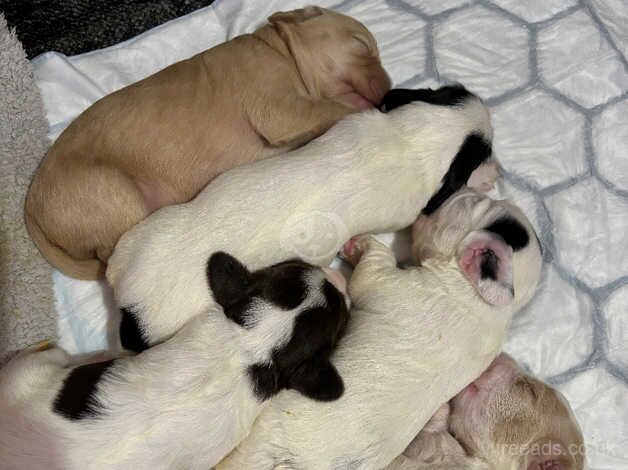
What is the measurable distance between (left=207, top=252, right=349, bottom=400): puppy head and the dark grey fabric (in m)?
1.46

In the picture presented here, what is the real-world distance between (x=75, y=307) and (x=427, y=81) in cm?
171

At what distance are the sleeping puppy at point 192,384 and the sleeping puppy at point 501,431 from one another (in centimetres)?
57

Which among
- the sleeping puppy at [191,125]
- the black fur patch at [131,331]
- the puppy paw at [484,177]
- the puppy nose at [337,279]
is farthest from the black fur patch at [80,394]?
the puppy paw at [484,177]

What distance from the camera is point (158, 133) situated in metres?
2.49

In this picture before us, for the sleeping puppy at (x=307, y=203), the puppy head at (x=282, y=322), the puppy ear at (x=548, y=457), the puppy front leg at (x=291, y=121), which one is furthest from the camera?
the puppy front leg at (x=291, y=121)

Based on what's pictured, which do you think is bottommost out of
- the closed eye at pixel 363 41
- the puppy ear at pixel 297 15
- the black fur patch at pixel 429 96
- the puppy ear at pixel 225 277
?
the puppy ear at pixel 225 277

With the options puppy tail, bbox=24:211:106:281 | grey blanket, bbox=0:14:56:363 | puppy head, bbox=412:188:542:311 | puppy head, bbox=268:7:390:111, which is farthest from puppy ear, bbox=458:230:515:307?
grey blanket, bbox=0:14:56:363

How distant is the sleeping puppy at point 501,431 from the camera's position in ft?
7.71

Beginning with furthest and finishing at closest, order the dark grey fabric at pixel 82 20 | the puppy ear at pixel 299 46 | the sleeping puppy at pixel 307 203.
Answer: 1. the dark grey fabric at pixel 82 20
2. the puppy ear at pixel 299 46
3. the sleeping puppy at pixel 307 203

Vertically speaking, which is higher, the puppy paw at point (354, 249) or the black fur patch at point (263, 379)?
the black fur patch at point (263, 379)

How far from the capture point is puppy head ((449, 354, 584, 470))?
234 cm

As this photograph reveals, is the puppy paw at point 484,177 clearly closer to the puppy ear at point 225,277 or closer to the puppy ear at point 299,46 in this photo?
the puppy ear at point 299,46

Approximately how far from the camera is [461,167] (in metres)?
2.54

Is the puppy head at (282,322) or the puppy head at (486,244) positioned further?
the puppy head at (486,244)
